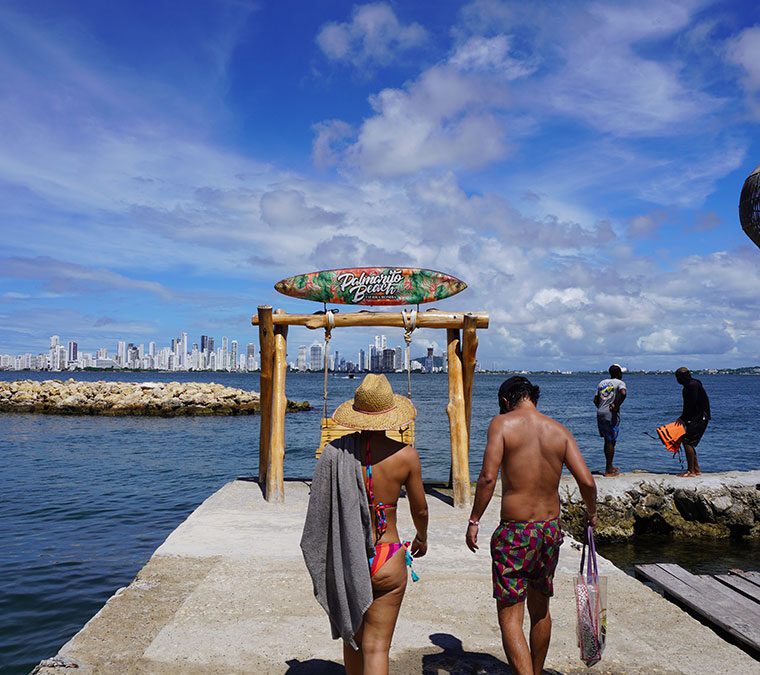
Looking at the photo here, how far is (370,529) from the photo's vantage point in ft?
11.5

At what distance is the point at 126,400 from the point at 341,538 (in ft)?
132

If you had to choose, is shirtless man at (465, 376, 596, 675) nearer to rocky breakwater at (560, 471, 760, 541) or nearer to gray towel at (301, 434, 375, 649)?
gray towel at (301, 434, 375, 649)

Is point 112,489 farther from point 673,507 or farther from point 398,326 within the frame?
point 673,507

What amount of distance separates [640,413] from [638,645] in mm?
50082

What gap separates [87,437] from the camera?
27484 millimetres

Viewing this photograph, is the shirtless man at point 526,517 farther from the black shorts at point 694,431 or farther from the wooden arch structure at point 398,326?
the black shorts at point 694,431

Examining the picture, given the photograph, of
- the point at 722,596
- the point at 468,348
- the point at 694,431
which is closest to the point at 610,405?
the point at 694,431

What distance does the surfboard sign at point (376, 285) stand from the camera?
32.4 ft

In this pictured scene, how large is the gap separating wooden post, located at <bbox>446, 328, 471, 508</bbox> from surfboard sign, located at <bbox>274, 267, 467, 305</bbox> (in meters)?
0.70

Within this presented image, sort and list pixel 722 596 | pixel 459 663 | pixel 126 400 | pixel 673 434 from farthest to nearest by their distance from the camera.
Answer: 1. pixel 126 400
2. pixel 673 434
3. pixel 722 596
4. pixel 459 663

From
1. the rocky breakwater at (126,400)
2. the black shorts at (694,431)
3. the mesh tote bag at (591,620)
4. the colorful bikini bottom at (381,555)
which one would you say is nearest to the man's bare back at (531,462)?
the mesh tote bag at (591,620)

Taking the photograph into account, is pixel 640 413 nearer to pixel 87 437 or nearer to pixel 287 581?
pixel 87 437

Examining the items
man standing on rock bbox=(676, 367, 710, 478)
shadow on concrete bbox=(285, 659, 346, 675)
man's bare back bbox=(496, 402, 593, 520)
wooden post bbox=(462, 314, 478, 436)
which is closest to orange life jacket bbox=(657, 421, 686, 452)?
man standing on rock bbox=(676, 367, 710, 478)

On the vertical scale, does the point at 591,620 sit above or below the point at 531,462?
below
